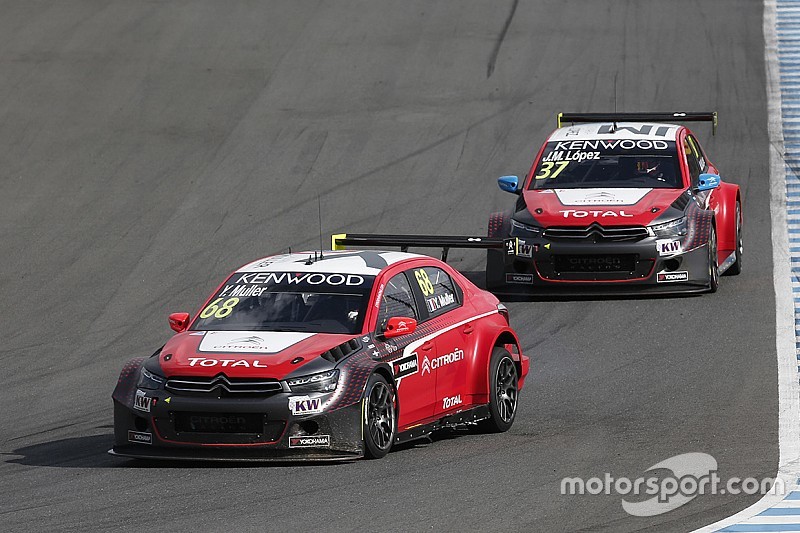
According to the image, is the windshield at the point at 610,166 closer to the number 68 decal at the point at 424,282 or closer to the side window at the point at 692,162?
the side window at the point at 692,162

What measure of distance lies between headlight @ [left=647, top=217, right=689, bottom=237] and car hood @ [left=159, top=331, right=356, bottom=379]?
6.69m

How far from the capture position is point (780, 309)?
15242 millimetres

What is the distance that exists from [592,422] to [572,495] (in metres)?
2.49

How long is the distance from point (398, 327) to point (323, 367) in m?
0.72

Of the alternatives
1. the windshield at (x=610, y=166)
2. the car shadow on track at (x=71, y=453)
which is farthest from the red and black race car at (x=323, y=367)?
the windshield at (x=610, y=166)

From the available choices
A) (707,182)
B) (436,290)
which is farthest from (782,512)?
(707,182)

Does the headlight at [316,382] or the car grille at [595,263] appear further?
the car grille at [595,263]

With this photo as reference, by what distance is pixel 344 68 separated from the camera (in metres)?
25.8

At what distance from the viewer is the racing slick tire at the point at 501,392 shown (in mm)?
10758

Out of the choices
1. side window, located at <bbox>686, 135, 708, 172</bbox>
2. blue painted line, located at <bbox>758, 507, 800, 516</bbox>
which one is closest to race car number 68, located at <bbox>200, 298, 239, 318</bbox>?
blue painted line, located at <bbox>758, 507, 800, 516</bbox>

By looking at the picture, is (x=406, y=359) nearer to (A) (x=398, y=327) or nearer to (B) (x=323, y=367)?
(A) (x=398, y=327)

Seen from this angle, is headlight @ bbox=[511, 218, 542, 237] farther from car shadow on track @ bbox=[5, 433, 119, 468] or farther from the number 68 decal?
car shadow on track @ bbox=[5, 433, 119, 468]

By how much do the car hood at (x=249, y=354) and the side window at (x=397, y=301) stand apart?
479 millimetres

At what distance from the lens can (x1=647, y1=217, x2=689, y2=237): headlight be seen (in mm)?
15805
